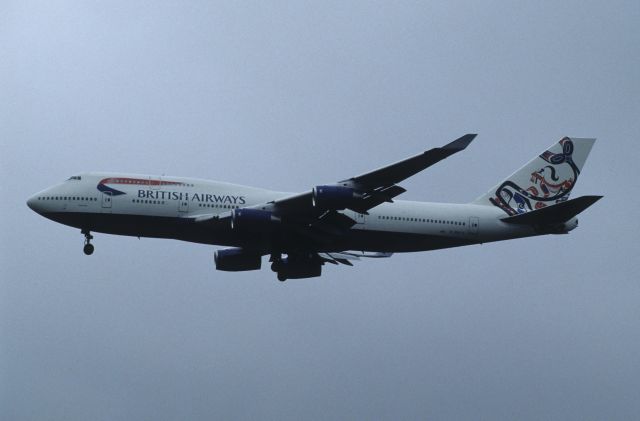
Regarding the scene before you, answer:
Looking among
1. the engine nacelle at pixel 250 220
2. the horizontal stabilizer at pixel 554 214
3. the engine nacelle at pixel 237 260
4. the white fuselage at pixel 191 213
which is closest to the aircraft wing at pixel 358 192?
the engine nacelle at pixel 250 220

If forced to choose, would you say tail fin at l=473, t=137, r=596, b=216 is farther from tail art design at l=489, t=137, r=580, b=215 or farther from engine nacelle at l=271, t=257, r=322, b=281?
engine nacelle at l=271, t=257, r=322, b=281

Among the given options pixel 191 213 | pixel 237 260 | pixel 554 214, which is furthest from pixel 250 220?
pixel 554 214

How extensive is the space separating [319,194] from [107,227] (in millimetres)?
10570

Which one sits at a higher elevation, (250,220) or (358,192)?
(358,192)

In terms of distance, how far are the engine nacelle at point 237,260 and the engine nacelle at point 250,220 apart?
6.28 meters

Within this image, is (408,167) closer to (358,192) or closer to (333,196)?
A: (358,192)

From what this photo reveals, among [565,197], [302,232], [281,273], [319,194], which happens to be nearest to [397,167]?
[319,194]

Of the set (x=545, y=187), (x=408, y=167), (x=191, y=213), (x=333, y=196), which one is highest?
(x=545, y=187)

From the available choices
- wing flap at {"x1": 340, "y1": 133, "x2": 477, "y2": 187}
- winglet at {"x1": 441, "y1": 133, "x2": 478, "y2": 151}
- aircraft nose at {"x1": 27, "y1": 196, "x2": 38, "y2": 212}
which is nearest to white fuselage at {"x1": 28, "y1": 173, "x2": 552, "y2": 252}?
aircraft nose at {"x1": 27, "y1": 196, "x2": 38, "y2": 212}

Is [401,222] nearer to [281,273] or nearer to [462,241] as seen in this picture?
[462,241]

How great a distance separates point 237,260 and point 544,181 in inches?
676

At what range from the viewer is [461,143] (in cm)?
4062

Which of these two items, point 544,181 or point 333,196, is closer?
point 333,196

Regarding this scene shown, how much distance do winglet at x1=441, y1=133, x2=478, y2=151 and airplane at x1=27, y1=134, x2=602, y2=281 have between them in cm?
256
